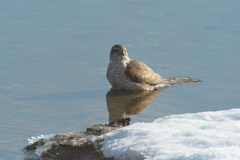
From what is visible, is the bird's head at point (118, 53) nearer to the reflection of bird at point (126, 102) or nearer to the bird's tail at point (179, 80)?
the reflection of bird at point (126, 102)

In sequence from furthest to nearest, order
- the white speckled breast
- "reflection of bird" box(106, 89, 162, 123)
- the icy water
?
1. the white speckled breast
2. "reflection of bird" box(106, 89, 162, 123)
3. the icy water

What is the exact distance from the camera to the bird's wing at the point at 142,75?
999cm

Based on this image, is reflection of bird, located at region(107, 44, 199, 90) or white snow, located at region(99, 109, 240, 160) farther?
reflection of bird, located at region(107, 44, 199, 90)

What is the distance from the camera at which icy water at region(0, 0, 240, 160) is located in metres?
8.02

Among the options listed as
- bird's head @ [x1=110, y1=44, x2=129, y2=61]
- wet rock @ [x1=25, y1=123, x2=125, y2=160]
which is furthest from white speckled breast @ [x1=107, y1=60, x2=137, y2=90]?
wet rock @ [x1=25, y1=123, x2=125, y2=160]

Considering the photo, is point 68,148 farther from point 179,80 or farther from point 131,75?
point 179,80

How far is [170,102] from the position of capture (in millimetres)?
8789

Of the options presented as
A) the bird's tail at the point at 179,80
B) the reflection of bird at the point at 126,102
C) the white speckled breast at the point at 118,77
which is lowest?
the reflection of bird at the point at 126,102

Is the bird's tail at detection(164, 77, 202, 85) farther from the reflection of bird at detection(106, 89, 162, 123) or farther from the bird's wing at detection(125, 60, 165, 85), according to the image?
the reflection of bird at detection(106, 89, 162, 123)

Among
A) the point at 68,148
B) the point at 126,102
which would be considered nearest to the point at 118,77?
the point at 126,102

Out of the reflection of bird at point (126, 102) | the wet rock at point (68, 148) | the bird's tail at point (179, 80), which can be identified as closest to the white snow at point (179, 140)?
the wet rock at point (68, 148)

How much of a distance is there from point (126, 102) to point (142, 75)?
1.16 metres

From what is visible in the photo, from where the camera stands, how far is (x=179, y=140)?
16.7 ft

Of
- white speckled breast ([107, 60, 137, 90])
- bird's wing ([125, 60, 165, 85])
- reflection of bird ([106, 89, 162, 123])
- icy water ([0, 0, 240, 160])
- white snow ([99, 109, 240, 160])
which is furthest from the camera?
bird's wing ([125, 60, 165, 85])
